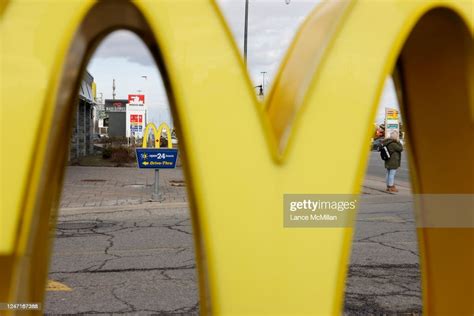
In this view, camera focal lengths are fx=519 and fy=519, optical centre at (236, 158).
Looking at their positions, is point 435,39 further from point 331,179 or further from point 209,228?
point 209,228

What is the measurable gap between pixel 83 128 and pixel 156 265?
20.5 metres

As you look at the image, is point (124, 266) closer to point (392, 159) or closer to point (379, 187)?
point (392, 159)

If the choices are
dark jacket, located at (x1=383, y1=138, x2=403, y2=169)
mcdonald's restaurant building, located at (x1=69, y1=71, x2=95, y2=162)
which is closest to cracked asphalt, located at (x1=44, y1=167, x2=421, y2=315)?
dark jacket, located at (x1=383, y1=138, x2=403, y2=169)

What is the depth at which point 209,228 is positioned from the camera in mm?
1997

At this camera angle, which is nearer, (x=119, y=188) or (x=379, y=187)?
(x=119, y=188)

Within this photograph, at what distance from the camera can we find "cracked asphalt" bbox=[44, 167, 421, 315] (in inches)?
183

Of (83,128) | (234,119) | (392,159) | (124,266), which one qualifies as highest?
(83,128)

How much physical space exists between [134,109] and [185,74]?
16.8 m

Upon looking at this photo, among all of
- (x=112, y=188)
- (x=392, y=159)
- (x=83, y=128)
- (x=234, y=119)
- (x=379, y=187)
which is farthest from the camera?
(x=83, y=128)

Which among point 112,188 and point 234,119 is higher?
point 234,119

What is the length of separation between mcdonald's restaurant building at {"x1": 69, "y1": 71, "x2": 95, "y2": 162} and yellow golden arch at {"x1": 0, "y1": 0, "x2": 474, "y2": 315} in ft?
63.2

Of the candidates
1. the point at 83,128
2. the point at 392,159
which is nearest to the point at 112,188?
the point at 392,159

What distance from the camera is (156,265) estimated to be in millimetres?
5887

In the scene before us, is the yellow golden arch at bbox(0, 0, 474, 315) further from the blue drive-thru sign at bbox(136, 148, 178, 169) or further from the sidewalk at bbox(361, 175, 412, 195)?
the sidewalk at bbox(361, 175, 412, 195)
